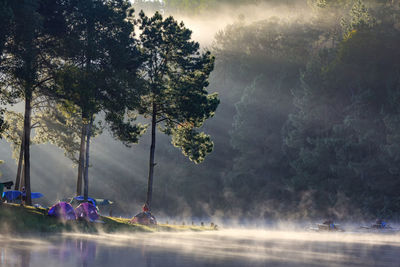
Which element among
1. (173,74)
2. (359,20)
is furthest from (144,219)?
(359,20)

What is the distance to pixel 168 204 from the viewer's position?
118312 mm

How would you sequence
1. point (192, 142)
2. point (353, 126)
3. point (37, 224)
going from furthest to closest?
1. point (353, 126)
2. point (192, 142)
3. point (37, 224)

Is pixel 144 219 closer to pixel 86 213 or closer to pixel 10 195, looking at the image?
pixel 86 213

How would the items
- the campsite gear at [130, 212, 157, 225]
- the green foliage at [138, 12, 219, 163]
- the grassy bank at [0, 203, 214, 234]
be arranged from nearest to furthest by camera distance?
the grassy bank at [0, 203, 214, 234] → the campsite gear at [130, 212, 157, 225] → the green foliage at [138, 12, 219, 163]

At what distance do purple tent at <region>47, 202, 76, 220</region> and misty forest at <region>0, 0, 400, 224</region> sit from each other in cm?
376

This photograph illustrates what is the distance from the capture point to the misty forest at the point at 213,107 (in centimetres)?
4366

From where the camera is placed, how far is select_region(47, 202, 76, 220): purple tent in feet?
132

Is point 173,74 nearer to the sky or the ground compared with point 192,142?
nearer to the sky

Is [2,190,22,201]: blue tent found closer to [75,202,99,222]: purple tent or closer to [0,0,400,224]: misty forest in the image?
[0,0,400,224]: misty forest

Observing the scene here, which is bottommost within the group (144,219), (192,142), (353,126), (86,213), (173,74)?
(144,219)

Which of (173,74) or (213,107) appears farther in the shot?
(173,74)

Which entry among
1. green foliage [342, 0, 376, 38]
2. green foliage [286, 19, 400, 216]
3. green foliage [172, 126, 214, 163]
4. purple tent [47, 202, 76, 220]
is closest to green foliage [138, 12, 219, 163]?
green foliage [172, 126, 214, 163]

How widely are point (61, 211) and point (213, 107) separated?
17.9 meters

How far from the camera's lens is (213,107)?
53.1 meters
